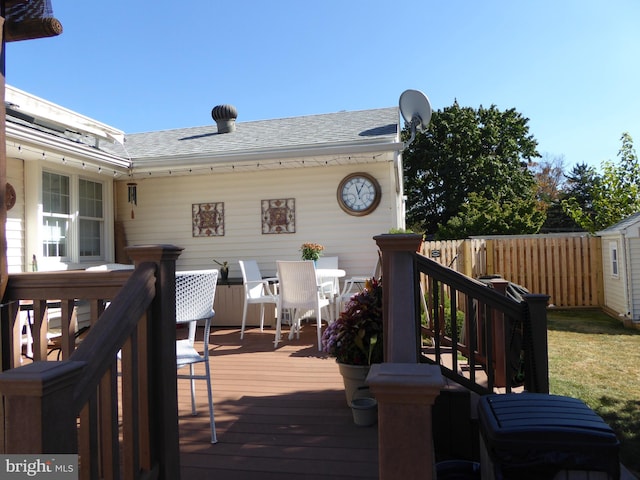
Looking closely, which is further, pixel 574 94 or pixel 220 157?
pixel 574 94

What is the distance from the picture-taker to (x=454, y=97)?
982 inches

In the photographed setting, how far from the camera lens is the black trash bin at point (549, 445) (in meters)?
1.37

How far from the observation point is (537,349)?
2496 mm

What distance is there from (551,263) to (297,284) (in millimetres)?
7474

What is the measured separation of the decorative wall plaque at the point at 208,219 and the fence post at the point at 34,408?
592 centimetres

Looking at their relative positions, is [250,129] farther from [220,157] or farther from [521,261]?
[521,261]

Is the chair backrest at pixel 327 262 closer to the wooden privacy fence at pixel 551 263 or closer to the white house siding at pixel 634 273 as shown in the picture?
the wooden privacy fence at pixel 551 263

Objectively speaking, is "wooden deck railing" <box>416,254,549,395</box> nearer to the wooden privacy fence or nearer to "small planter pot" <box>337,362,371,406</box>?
"small planter pot" <box>337,362,371,406</box>

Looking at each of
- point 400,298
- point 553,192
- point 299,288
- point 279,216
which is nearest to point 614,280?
point 279,216

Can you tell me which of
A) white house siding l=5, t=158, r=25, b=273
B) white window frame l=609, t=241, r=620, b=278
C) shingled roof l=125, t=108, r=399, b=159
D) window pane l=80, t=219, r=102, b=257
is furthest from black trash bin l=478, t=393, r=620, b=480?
white window frame l=609, t=241, r=620, b=278

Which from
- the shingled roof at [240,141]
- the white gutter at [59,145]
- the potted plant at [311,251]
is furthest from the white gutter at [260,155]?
the potted plant at [311,251]

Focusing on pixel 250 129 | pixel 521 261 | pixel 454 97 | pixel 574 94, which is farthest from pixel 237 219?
pixel 454 97

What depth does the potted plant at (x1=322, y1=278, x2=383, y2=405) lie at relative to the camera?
9.32 feet

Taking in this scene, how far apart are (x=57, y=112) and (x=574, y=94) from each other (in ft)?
35.4
